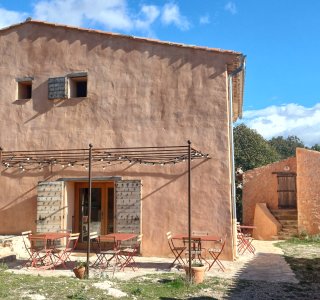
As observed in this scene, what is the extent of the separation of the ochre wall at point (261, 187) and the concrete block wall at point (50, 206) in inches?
358

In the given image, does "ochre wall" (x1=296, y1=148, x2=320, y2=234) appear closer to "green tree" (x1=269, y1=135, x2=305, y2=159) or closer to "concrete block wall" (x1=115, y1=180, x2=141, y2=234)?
"concrete block wall" (x1=115, y1=180, x2=141, y2=234)

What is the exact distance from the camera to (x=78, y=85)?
11.8 meters

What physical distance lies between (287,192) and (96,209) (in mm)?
9120

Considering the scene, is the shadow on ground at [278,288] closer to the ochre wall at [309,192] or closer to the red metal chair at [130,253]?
the red metal chair at [130,253]

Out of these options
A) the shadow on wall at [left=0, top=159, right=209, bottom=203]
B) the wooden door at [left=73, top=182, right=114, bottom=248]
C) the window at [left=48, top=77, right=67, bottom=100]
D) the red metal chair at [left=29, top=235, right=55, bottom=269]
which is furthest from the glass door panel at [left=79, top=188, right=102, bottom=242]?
the window at [left=48, top=77, right=67, bottom=100]

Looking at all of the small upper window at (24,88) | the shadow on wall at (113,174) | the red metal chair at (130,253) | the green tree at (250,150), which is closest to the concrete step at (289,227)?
the shadow on wall at (113,174)

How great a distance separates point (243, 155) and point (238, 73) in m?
21.1

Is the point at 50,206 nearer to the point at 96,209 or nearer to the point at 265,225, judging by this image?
the point at 96,209

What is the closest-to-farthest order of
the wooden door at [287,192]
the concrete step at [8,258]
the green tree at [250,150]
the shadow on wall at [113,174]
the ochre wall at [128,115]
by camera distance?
the concrete step at [8,258]
the ochre wall at [128,115]
the shadow on wall at [113,174]
the wooden door at [287,192]
the green tree at [250,150]

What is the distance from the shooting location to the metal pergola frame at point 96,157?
10.3m

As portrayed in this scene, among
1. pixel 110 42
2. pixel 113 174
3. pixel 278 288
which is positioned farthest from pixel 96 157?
pixel 278 288

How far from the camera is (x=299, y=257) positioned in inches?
413

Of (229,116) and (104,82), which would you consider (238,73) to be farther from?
(104,82)

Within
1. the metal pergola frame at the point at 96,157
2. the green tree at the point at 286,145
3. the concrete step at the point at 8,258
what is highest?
the green tree at the point at 286,145
